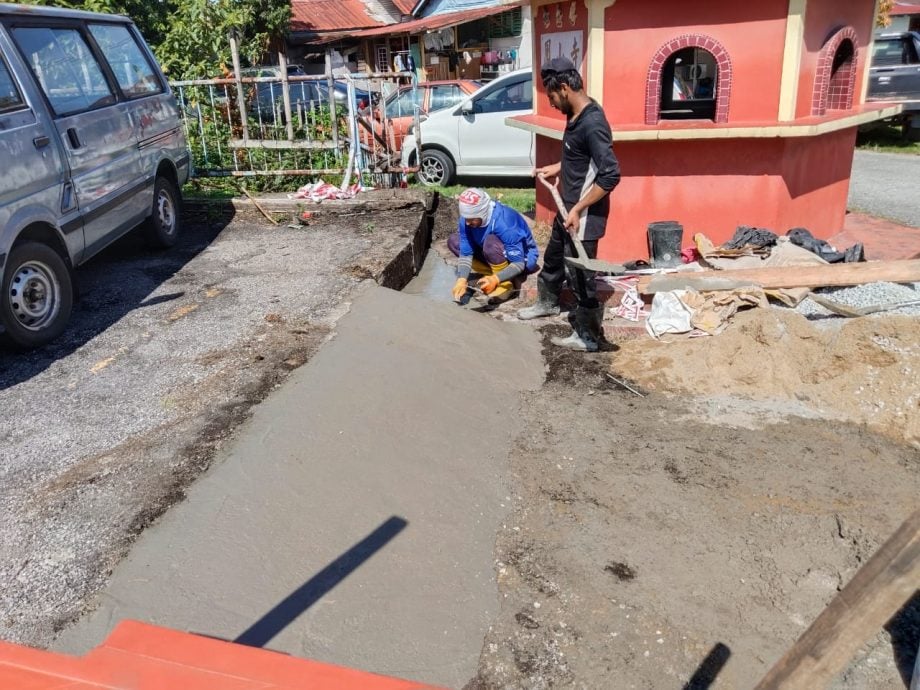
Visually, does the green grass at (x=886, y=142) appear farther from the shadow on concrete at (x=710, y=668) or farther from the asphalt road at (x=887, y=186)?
the shadow on concrete at (x=710, y=668)

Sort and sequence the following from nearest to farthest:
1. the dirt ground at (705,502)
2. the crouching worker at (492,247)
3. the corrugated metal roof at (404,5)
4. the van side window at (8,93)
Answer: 1. the dirt ground at (705,502)
2. the van side window at (8,93)
3. the crouching worker at (492,247)
4. the corrugated metal roof at (404,5)

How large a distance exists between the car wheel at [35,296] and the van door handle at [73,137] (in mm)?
819

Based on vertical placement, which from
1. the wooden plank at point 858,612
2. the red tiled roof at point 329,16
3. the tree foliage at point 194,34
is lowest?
the wooden plank at point 858,612

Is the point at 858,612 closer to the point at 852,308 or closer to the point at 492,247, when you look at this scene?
the point at 852,308

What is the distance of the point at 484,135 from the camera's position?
10.6 metres

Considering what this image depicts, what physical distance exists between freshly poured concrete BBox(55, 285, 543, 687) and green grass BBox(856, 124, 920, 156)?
13.0 metres

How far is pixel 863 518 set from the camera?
Result: 352cm

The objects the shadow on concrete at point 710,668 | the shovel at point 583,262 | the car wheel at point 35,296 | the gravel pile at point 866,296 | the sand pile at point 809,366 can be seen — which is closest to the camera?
the shadow on concrete at point 710,668

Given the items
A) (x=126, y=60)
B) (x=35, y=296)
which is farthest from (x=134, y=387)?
(x=126, y=60)

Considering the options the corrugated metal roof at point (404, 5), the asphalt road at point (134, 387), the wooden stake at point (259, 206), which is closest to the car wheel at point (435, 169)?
the wooden stake at point (259, 206)

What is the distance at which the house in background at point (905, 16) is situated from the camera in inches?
796

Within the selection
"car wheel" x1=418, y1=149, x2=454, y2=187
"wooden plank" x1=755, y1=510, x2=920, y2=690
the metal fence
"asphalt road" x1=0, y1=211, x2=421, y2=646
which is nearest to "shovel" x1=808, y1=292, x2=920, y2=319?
"asphalt road" x1=0, y1=211, x2=421, y2=646

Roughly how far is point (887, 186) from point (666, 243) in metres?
6.06

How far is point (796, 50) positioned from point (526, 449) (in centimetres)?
428
